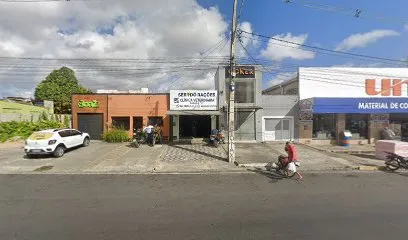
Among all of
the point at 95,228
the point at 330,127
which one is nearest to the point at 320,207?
the point at 95,228

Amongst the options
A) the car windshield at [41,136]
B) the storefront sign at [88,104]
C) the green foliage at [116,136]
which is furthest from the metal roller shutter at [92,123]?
the car windshield at [41,136]

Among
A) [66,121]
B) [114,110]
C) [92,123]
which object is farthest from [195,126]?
[66,121]

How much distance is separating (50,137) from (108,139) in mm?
6303

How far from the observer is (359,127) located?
23.0m

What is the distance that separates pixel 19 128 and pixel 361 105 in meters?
26.4

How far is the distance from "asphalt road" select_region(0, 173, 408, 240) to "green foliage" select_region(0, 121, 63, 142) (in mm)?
13383

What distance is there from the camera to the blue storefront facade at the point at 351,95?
74.7 ft

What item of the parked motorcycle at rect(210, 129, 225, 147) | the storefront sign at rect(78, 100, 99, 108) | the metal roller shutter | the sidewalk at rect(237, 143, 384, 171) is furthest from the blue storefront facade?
the storefront sign at rect(78, 100, 99, 108)

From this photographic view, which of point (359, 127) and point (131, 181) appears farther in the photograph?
point (359, 127)

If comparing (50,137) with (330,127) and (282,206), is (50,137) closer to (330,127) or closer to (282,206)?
(282,206)

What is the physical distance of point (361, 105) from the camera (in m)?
21.4

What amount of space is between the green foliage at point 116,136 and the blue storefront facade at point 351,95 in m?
13.8

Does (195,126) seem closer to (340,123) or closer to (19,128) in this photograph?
(340,123)

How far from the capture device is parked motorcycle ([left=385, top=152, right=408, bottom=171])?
12.7 metres
